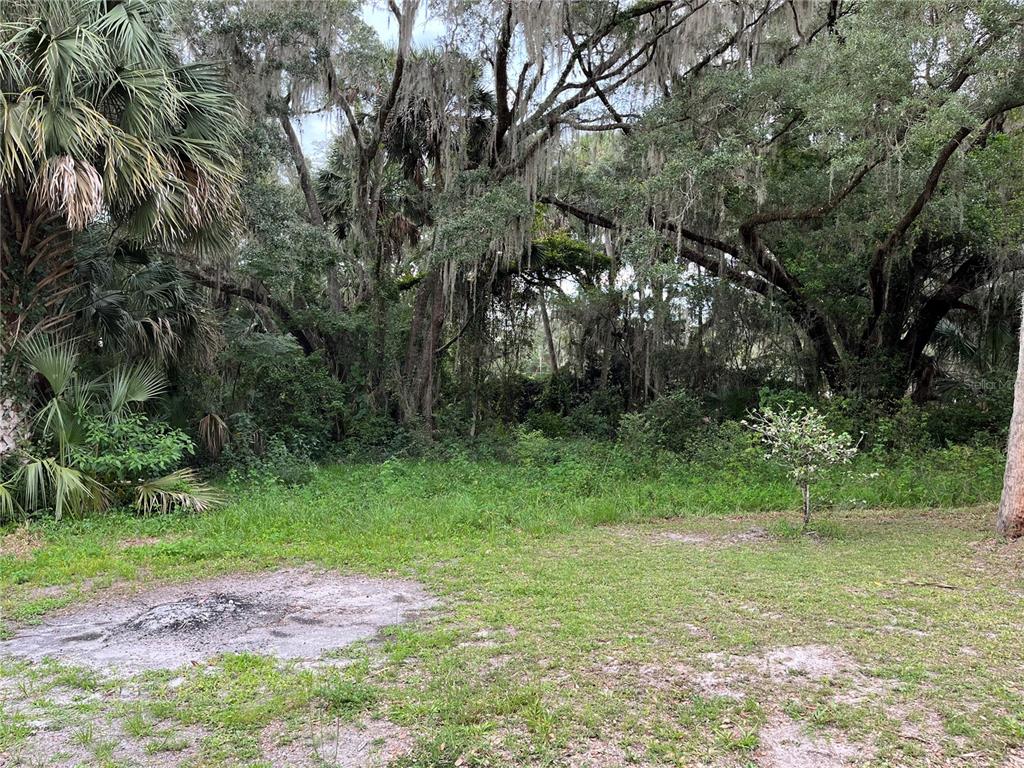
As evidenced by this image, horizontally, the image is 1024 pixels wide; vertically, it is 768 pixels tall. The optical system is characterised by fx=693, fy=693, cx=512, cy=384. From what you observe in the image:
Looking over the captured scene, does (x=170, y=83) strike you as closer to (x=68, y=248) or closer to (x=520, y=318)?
(x=68, y=248)

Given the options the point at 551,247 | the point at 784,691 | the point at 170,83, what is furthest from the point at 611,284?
the point at 784,691

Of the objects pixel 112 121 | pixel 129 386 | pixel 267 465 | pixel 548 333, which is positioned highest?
pixel 112 121

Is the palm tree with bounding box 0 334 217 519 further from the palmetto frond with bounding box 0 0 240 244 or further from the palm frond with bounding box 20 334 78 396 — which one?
the palmetto frond with bounding box 0 0 240 244

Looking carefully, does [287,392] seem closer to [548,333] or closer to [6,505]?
[6,505]

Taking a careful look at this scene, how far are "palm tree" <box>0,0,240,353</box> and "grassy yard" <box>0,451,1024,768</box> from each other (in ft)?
9.26

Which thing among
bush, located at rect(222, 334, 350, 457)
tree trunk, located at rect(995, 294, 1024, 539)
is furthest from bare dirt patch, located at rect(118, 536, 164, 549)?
tree trunk, located at rect(995, 294, 1024, 539)

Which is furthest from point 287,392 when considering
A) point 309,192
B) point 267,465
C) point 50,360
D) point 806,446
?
point 806,446

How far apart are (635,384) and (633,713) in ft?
43.4

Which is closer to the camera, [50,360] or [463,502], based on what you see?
[50,360]

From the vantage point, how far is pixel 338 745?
8.26ft

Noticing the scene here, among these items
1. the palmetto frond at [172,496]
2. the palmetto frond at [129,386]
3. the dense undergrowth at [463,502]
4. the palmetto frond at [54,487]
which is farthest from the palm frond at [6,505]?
the palmetto frond at [129,386]

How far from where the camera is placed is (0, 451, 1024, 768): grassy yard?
8.30 feet

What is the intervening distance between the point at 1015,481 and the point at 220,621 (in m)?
6.35

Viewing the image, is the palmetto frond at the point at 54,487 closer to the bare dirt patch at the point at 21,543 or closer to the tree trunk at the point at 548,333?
the bare dirt patch at the point at 21,543
